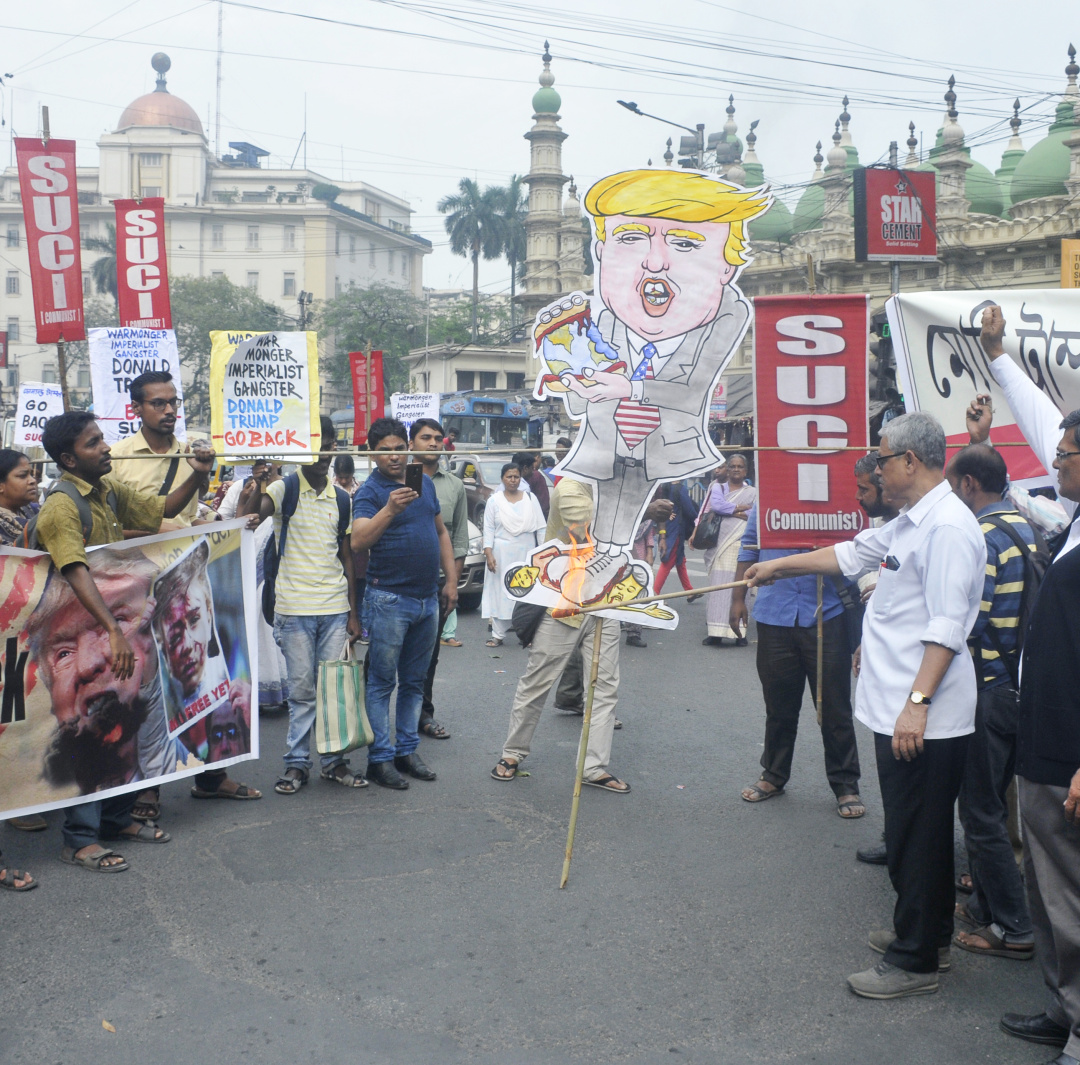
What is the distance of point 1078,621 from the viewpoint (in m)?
3.17

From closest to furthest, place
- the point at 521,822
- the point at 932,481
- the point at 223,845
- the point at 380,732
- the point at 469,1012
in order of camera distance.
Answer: the point at 469,1012
the point at 932,481
the point at 223,845
the point at 521,822
the point at 380,732

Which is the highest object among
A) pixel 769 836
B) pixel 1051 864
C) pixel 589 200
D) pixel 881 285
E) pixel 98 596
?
pixel 881 285

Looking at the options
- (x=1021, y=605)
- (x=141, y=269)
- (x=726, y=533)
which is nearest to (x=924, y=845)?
(x=1021, y=605)

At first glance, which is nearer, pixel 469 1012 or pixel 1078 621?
pixel 1078 621

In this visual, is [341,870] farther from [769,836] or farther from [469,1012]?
[769,836]

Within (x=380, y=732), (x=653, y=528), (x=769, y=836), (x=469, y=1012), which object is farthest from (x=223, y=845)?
(x=653, y=528)

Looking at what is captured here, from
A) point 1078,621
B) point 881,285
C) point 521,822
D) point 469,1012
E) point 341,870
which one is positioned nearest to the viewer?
point 1078,621

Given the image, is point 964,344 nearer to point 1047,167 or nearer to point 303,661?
point 303,661

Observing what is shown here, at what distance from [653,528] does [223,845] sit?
7673 mm

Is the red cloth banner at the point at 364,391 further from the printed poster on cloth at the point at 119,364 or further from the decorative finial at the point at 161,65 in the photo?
the decorative finial at the point at 161,65

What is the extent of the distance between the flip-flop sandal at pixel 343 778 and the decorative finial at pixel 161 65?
109386 millimetres

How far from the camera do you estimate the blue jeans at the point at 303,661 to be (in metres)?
Result: 5.87

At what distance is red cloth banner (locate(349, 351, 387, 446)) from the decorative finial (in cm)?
9738

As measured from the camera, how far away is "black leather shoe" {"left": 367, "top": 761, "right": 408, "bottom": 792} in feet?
19.2
